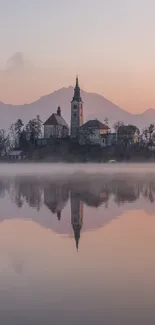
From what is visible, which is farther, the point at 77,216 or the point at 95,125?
the point at 95,125

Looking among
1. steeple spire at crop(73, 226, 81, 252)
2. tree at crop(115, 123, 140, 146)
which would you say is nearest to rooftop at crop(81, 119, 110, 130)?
tree at crop(115, 123, 140, 146)

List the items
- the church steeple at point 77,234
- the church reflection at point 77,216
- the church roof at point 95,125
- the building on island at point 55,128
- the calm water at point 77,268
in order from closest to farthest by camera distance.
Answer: the calm water at point 77,268 < the church steeple at point 77,234 < the church reflection at point 77,216 < the church roof at point 95,125 < the building on island at point 55,128

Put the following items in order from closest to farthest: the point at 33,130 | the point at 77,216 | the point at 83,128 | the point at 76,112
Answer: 1. the point at 77,216
2. the point at 33,130
3. the point at 83,128
4. the point at 76,112

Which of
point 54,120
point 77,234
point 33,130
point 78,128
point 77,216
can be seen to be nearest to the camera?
point 77,234

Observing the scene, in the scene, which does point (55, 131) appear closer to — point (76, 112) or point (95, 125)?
point (76, 112)

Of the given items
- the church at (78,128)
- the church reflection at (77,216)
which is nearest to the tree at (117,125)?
the church at (78,128)

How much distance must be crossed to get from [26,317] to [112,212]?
14.4m

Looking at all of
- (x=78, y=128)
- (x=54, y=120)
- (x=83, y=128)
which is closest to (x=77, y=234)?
(x=83, y=128)

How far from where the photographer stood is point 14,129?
133m

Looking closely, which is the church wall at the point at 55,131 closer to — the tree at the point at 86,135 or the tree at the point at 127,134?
the tree at the point at 86,135

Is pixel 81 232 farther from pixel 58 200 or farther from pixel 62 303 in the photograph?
pixel 58 200

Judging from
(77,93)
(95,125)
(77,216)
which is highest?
(77,93)

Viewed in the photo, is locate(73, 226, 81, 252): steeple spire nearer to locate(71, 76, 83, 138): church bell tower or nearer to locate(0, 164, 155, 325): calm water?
locate(0, 164, 155, 325): calm water

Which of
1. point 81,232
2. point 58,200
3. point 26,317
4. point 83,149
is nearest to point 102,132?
point 83,149
